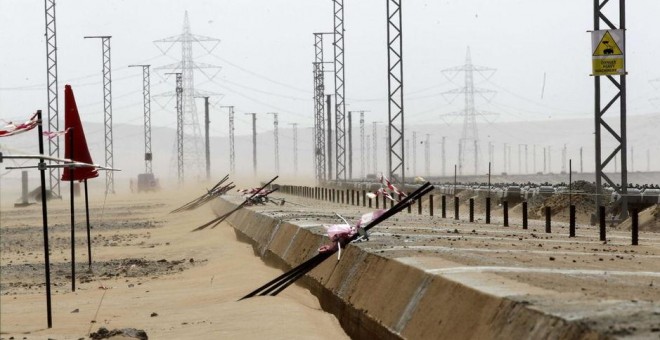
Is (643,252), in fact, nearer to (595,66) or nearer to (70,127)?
(70,127)

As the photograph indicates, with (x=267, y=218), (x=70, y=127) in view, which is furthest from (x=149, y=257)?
(x=70, y=127)

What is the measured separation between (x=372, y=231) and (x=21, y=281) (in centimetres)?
660

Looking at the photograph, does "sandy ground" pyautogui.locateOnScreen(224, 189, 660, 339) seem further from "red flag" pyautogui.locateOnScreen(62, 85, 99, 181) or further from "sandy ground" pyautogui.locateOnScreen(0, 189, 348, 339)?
"red flag" pyautogui.locateOnScreen(62, 85, 99, 181)

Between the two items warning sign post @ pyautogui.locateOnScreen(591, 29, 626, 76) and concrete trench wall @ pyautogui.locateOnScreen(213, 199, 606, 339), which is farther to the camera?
warning sign post @ pyautogui.locateOnScreen(591, 29, 626, 76)

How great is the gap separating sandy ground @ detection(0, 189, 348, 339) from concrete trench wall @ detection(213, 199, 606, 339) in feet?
0.96

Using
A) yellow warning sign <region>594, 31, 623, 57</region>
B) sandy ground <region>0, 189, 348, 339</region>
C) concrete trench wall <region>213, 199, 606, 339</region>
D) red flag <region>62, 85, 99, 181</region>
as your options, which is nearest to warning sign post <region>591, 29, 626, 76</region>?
yellow warning sign <region>594, 31, 623, 57</region>

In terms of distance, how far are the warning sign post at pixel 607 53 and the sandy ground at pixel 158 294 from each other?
866 cm

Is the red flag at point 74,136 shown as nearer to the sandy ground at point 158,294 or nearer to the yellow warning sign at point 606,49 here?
the sandy ground at point 158,294

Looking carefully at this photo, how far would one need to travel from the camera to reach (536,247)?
15.3 m

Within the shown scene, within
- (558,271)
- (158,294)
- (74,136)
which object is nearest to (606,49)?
(74,136)

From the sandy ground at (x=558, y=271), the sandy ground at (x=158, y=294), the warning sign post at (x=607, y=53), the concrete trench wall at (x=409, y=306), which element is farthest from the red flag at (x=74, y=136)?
the warning sign post at (x=607, y=53)

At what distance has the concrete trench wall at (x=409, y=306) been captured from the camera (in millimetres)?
6918

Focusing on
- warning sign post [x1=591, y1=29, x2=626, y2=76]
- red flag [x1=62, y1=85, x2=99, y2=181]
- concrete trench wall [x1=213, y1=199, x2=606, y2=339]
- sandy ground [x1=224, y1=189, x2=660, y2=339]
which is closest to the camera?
sandy ground [x1=224, y1=189, x2=660, y2=339]

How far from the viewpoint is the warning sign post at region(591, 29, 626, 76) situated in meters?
26.4
